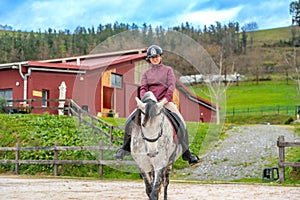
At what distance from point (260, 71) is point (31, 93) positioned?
186ft

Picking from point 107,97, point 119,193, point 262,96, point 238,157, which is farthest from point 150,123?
point 262,96

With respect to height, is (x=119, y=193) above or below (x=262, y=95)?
below

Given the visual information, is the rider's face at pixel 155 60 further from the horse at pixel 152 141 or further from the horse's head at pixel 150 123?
the horse's head at pixel 150 123

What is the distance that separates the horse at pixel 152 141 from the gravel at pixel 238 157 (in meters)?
9.88

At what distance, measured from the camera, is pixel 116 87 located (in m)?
28.3

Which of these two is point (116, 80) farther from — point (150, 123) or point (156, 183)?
point (150, 123)

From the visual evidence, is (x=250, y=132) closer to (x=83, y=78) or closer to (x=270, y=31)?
(x=83, y=78)

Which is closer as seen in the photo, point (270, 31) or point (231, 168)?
point (231, 168)

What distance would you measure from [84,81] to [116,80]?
2.73m

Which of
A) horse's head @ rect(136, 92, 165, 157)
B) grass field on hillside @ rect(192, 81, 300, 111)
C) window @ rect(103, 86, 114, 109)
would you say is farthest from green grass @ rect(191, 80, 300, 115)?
horse's head @ rect(136, 92, 165, 157)

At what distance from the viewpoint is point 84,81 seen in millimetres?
26297

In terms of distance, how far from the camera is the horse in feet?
22.0

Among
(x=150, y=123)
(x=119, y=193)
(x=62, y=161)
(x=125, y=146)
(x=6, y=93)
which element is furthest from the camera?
(x=6, y=93)

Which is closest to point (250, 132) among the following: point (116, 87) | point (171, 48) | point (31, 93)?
point (116, 87)
